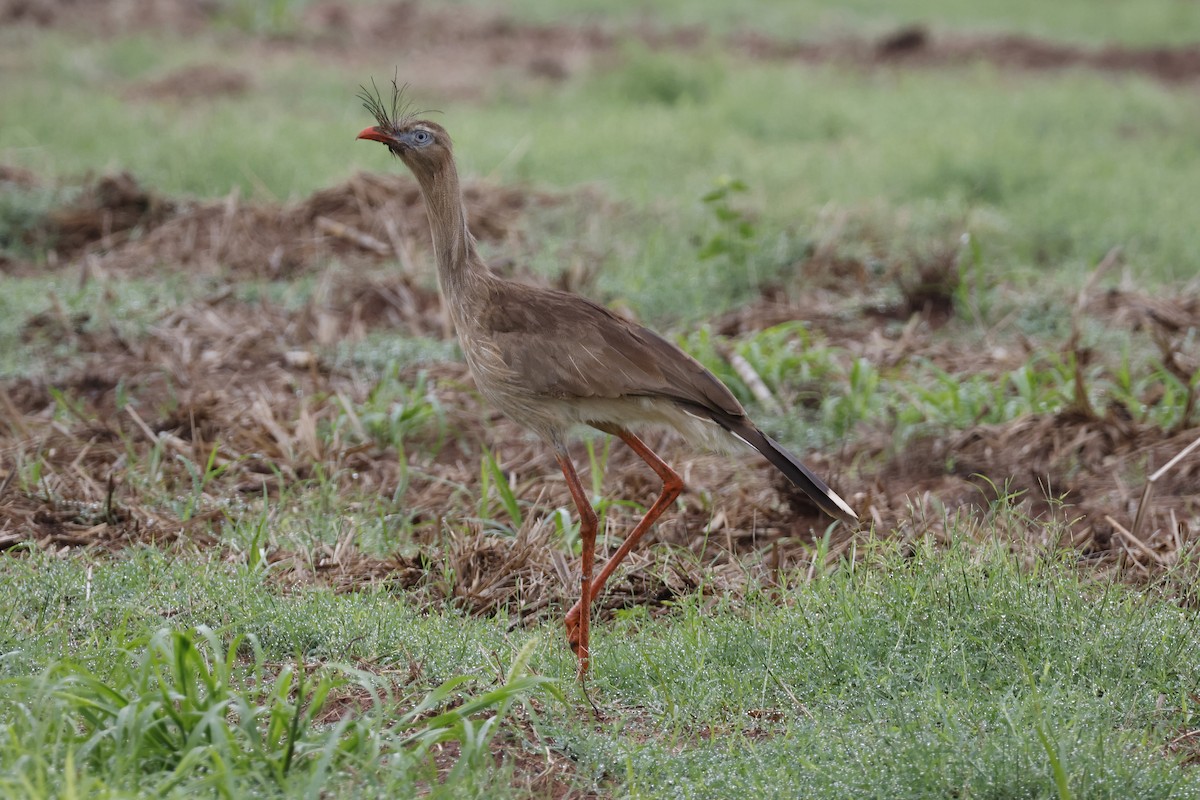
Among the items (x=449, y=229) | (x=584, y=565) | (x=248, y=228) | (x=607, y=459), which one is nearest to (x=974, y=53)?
(x=248, y=228)

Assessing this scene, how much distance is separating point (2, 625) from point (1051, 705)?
233 centimetres

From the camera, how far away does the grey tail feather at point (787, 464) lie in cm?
345

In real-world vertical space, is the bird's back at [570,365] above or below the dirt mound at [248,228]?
above

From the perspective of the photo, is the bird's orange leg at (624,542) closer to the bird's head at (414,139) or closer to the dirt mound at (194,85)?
the bird's head at (414,139)

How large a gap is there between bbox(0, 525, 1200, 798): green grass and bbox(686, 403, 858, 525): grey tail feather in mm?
169

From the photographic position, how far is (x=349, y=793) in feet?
7.90

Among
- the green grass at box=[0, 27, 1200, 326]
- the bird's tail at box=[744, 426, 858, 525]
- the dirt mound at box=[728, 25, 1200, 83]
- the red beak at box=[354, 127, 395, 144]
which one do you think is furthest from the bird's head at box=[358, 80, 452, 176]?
the dirt mound at box=[728, 25, 1200, 83]

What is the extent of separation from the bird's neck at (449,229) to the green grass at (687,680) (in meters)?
0.90

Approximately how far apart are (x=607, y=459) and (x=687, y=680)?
5.68ft

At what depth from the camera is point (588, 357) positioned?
11.5 ft

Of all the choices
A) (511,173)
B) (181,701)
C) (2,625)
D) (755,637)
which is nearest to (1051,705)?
(755,637)

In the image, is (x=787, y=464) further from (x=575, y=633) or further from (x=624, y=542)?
(x=575, y=633)

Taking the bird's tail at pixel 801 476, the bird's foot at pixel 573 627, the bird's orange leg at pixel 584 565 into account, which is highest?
the bird's tail at pixel 801 476

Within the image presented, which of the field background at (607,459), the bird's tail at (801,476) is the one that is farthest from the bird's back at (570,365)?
the field background at (607,459)
